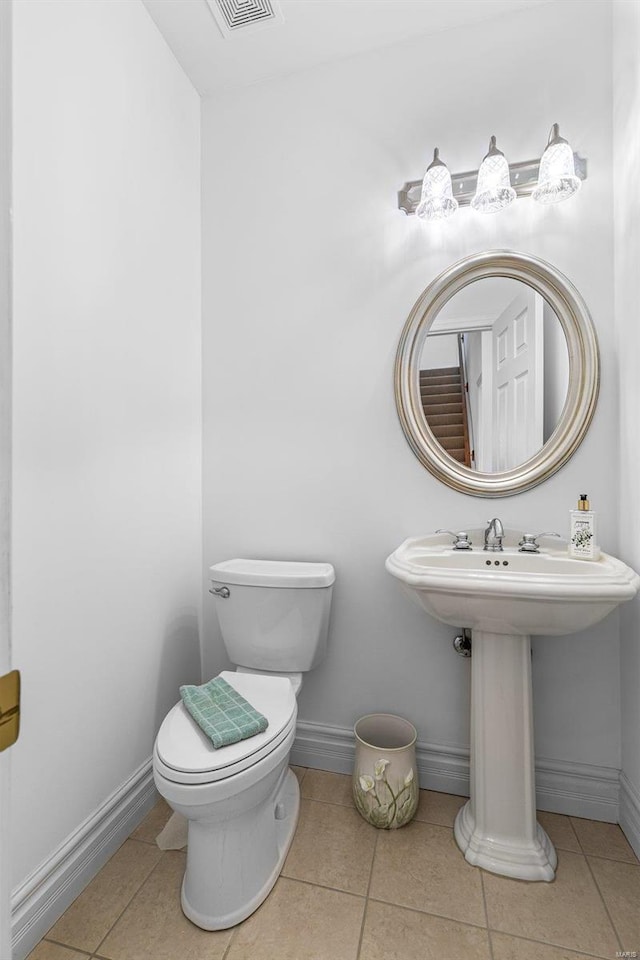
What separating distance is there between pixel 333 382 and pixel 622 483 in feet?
3.21

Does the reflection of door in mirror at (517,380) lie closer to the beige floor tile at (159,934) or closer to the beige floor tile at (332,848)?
the beige floor tile at (332,848)

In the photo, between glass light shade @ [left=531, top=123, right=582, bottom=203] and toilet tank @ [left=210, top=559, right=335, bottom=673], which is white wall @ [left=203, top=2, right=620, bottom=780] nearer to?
glass light shade @ [left=531, top=123, right=582, bottom=203]

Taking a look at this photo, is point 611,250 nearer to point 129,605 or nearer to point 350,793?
point 129,605

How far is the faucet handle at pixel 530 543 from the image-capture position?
58.3 inches

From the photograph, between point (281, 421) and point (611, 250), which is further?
point (281, 421)

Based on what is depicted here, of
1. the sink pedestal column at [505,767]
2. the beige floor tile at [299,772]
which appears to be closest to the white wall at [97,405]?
the beige floor tile at [299,772]

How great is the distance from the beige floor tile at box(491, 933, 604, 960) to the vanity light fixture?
6.43 feet

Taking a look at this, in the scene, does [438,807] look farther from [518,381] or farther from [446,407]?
[518,381]

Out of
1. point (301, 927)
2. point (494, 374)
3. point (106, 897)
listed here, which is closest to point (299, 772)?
point (301, 927)

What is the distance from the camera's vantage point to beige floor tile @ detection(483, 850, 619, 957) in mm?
1120

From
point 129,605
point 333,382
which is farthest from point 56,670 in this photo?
point 333,382

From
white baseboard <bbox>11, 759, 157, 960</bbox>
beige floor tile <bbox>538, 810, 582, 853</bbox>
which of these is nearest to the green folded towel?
white baseboard <bbox>11, 759, 157, 960</bbox>

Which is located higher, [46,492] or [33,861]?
[46,492]

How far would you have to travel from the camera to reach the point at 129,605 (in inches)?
57.5
